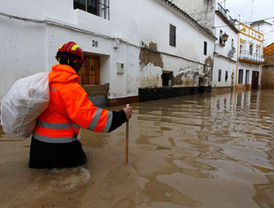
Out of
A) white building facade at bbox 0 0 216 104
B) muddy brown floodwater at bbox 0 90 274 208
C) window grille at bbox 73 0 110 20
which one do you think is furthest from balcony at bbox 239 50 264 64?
muddy brown floodwater at bbox 0 90 274 208

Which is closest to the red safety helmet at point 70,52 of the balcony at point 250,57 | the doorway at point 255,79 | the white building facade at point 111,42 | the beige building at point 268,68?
the white building facade at point 111,42

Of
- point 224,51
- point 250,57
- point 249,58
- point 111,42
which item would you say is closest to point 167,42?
point 111,42

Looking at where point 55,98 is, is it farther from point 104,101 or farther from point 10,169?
point 104,101

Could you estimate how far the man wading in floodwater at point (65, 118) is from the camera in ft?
5.84

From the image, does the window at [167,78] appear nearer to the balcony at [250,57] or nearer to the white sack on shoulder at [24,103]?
the white sack on shoulder at [24,103]

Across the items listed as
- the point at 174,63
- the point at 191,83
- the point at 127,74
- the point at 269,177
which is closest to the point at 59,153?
the point at 269,177

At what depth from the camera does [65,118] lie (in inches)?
76.4

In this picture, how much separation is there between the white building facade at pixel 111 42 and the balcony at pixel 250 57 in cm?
1230

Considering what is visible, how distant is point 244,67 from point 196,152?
2540 cm

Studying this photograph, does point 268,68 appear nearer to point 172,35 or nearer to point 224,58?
point 224,58

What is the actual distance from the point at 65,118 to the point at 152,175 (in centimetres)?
110

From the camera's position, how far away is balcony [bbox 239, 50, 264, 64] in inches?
915

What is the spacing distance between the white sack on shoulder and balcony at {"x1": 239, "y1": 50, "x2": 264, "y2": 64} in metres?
25.3

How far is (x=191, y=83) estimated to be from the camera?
14.0 m
